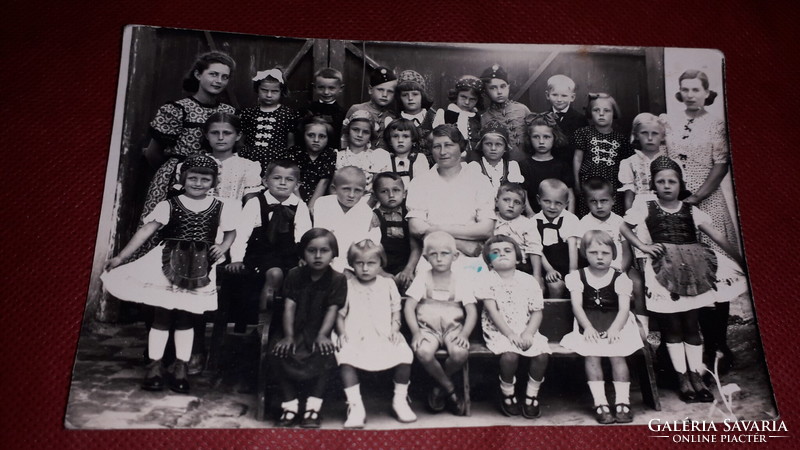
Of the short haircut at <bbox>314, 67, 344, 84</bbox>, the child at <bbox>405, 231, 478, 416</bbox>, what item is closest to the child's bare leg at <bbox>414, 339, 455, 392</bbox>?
the child at <bbox>405, 231, 478, 416</bbox>

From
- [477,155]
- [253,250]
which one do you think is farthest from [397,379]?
[477,155]

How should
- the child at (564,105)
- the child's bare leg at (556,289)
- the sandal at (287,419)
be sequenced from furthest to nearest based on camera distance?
the child at (564,105)
the child's bare leg at (556,289)
the sandal at (287,419)

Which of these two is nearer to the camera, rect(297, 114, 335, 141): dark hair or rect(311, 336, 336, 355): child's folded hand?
rect(311, 336, 336, 355): child's folded hand

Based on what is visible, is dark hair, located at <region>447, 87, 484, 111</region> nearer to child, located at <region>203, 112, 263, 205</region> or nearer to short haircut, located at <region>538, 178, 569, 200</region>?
short haircut, located at <region>538, 178, 569, 200</region>

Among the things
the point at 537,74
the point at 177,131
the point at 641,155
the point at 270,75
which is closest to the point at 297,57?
the point at 270,75

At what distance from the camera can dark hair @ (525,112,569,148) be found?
41.8 inches

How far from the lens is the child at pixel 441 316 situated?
908 mm

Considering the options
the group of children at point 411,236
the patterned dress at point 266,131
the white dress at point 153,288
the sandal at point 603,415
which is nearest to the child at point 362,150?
the group of children at point 411,236

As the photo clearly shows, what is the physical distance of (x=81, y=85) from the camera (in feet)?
3.42

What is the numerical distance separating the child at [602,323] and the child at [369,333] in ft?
0.96

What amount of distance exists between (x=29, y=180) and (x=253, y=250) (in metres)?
0.42

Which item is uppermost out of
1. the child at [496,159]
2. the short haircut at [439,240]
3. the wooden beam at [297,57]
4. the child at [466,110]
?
the wooden beam at [297,57]

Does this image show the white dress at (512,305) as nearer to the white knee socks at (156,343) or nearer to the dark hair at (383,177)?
the dark hair at (383,177)

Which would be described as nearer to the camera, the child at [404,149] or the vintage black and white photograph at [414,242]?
the vintage black and white photograph at [414,242]
